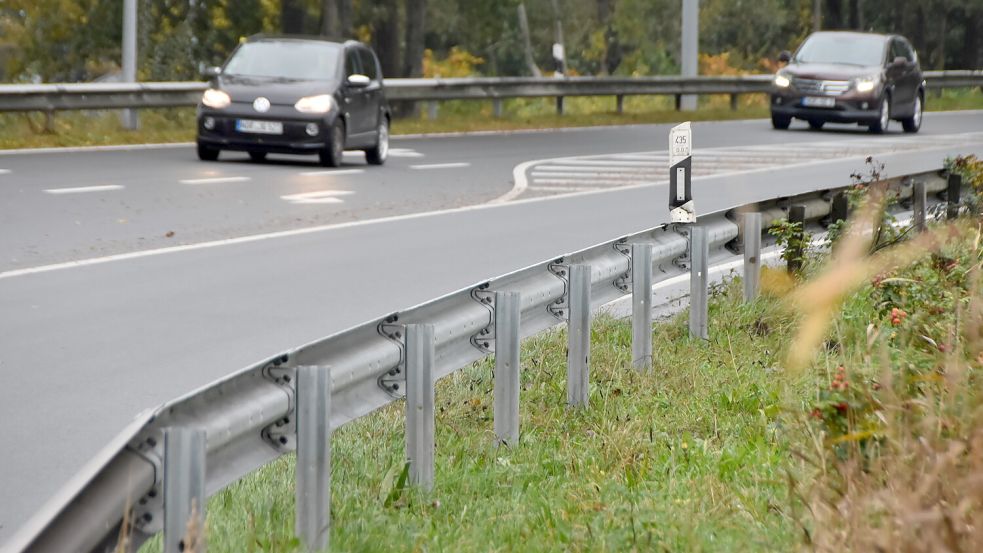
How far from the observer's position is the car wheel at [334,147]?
23.2 meters

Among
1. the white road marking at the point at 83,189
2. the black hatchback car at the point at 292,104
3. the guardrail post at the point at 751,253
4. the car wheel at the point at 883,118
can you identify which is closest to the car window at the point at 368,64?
the black hatchback car at the point at 292,104

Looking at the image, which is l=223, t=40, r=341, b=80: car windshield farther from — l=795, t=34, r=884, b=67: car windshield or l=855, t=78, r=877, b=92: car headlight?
l=795, t=34, r=884, b=67: car windshield

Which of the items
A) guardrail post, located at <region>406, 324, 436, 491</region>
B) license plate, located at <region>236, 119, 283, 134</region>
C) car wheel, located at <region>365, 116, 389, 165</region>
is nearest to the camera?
guardrail post, located at <region>406, 324, 436, 491</region>

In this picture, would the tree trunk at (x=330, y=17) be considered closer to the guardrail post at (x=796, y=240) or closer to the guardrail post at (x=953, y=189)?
the guardrail post at (x=953, y=189)

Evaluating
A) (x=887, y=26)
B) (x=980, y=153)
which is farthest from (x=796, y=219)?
(x=887, y=26)

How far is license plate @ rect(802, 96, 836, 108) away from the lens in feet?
A: 109

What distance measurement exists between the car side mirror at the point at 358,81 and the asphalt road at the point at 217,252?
1.16m

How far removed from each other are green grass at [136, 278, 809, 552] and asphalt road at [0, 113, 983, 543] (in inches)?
44.1

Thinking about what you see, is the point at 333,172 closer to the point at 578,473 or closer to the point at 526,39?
the point at 578,473

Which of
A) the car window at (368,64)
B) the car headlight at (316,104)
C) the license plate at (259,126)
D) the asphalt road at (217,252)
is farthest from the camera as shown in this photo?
the car window at (368,64)

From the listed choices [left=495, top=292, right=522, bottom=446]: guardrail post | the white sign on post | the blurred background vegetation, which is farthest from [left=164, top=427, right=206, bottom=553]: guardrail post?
the blurred background vegetation

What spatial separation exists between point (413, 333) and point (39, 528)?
2.69 m

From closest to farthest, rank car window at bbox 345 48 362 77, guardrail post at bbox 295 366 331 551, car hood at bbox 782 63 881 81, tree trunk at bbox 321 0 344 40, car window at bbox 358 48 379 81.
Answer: guardrail post at bbox 295 366 331 551 → car window at bbox 345 48 362 77 → car window at bbox 358 48 379 81 → car hood at bbox 782 63 881 81 → tree trunk at bbox 321 0 344 40

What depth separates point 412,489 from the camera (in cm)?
631
